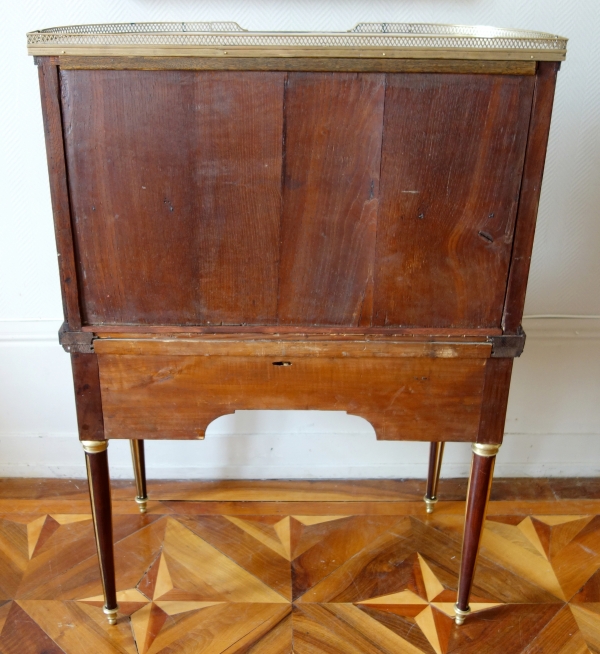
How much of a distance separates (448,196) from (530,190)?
0.11 metres

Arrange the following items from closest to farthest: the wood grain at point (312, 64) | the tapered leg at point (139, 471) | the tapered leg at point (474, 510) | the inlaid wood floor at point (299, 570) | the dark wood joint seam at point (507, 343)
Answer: the wood grain at point (312, 64) → the dark wood joint seam at point (507, 343) → the tapered leg at point (474, 510) → the inlaid wood floor at point (299, 570) → the tapered leg at point (139, 471)

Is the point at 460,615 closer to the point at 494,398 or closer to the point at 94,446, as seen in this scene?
the point at 494,398

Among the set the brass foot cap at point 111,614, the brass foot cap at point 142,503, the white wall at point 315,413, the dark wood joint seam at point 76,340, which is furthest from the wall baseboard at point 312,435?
the dark wood joint seam at point 76,340

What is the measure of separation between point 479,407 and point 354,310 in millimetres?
259

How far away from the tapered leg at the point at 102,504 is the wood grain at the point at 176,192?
0.24 metres

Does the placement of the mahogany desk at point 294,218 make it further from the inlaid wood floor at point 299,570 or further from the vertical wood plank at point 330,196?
the inlaid wood floor at point 299,570

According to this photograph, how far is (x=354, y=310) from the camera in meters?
0.98

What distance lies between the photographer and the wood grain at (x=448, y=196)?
34.4 inches

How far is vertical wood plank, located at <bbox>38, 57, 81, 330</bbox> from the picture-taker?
0.88 meters

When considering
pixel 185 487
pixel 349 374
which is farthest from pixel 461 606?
pixel 185 487

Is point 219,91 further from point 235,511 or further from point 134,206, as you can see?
point 235,511

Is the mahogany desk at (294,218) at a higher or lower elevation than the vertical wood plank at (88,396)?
higher

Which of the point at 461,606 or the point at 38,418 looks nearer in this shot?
the point at 461,606

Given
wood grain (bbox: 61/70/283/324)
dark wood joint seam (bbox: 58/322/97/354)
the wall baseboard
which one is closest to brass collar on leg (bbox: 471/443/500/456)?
wood grain (bbox: 61/70/283/324)
